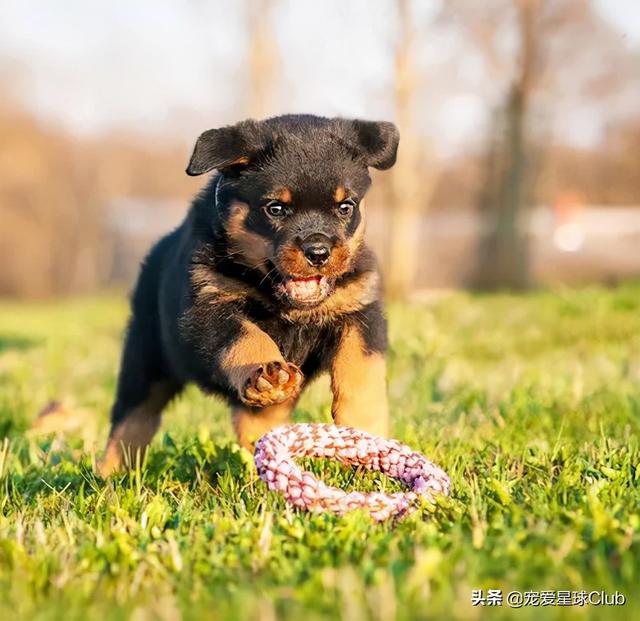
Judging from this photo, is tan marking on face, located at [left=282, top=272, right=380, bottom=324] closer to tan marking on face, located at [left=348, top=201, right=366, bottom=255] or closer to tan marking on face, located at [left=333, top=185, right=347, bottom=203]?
→ tan marking on face, located at [left=348, top=201, right=366, bottom=255]

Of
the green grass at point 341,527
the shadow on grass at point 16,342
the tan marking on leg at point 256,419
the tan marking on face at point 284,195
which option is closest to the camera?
the green grass at point 341,527

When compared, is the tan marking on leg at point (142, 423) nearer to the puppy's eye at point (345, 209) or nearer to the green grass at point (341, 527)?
the green grass at point (341, 527)

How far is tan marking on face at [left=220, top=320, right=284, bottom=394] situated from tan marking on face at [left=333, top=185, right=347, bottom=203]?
1.68ft

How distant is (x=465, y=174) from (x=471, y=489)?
48.8ft

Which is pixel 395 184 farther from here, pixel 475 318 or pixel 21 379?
pixel 21 379

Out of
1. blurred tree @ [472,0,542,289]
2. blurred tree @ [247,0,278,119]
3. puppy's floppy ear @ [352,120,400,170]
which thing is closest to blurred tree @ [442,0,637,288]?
blurred tree @ [472,0,542,289]

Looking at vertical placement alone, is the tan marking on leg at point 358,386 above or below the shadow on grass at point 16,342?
above

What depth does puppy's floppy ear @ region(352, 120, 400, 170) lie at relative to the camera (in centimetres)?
323

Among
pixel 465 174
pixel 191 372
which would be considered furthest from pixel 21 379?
pixel 465 174

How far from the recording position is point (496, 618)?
54.6 inches

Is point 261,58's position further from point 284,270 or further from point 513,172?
point 284,270

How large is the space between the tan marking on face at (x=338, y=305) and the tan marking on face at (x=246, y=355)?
7.0 inches

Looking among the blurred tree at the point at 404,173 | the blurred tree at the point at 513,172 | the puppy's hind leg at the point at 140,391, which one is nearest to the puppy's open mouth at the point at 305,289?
the puppy's hind leg at the point at 140,391

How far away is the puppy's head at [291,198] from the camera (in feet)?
9.42
